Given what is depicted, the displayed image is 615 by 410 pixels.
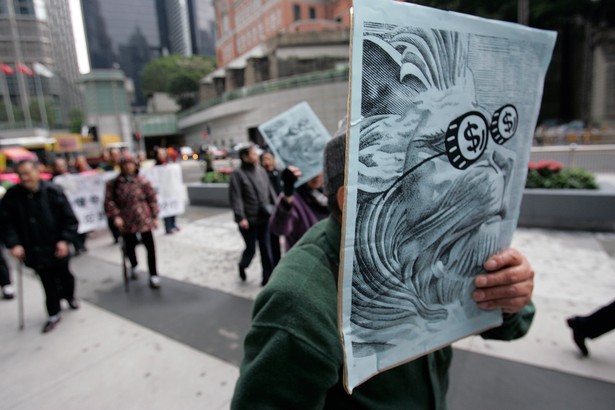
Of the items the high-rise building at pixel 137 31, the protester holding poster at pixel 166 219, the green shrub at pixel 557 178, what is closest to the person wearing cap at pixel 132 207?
the protester holding poster at pixel 166 219

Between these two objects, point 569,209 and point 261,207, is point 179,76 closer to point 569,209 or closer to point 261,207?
point 261,207

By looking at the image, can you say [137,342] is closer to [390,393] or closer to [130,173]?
[130,173]

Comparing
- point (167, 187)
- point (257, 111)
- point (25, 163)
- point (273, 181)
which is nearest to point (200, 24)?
point (257, 111)

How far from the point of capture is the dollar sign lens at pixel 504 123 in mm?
875

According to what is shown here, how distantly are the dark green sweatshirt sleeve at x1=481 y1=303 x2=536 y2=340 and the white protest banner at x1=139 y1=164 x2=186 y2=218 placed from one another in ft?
25.3

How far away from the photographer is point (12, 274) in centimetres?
639

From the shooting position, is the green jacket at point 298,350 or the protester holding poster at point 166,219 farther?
the protester holding poster at point 166,219

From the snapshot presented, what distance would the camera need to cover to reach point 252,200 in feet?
16.1

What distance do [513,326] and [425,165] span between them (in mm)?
840

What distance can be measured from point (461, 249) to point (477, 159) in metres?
0.22

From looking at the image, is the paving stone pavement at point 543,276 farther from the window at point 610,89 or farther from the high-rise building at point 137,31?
the high-rise building at point 137,31

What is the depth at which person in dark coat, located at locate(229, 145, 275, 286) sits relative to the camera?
4.89 m

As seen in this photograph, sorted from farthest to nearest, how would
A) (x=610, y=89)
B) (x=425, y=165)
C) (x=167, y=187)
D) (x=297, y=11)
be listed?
1. (x=297, y=11)
2. (x=610, y=89)
3. (x=167, y=187)
4. (x=425, y=165)

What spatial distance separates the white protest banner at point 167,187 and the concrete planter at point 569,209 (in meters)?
7.00
